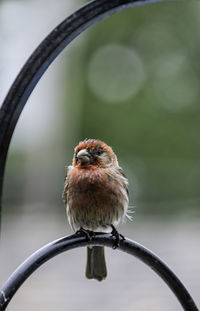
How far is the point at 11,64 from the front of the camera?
41.0 ft

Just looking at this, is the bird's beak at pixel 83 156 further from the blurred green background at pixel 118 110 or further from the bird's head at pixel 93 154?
the blurred green background at pixel 118 110

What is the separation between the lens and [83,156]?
261 cm

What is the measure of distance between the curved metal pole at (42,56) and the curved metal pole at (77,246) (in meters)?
0.25

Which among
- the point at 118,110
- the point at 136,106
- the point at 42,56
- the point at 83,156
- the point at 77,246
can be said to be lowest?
the point at 77,246

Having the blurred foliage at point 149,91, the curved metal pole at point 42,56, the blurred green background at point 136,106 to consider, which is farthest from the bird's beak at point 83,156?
the blurred foliage at point 149,91

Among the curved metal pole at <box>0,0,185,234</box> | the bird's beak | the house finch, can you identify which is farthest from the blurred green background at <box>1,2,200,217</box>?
the curved metal pole at <box>0,0,185,234</box>

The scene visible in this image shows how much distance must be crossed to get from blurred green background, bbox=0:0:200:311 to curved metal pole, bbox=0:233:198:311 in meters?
9.05

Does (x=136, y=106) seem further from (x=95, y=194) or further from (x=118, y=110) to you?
(x=95, y=194)

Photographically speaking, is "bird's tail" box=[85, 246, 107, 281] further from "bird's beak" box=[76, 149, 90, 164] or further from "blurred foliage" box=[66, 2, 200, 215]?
"blurred foliage" box=[66, 2, 200, 215]

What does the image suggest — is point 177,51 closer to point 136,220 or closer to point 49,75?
point 49,75

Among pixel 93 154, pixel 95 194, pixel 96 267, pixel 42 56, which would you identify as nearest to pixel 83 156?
pixel 93 154

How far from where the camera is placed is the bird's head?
2.59 metres

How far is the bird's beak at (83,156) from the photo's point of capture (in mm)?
2587

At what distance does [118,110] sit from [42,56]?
13565mm
